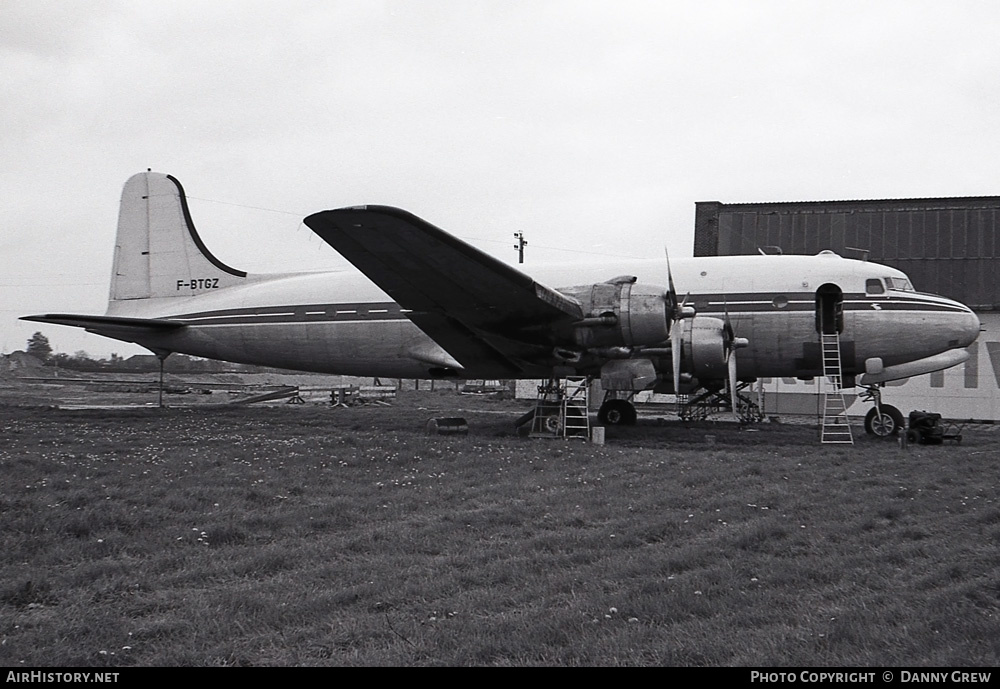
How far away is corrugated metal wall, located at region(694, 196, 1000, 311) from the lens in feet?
88.7

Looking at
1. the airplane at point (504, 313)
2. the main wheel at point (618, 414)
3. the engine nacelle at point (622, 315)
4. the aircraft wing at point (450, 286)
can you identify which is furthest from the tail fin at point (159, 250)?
the engine nacelle at point (622, 315)

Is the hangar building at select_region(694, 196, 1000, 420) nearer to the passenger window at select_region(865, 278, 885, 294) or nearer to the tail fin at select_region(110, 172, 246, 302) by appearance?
the passenger window at select_region(865, 278, 885, 294)

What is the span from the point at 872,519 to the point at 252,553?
16.5ft

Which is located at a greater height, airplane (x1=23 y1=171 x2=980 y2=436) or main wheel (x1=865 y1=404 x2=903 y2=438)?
airplane (x1=23 y1=171 x2=980 y2=436)

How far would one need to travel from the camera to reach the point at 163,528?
612 centimetres

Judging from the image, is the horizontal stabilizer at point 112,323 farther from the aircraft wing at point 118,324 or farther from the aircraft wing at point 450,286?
the aircraft wing at point 450,286

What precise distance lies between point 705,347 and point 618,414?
4.56 meters

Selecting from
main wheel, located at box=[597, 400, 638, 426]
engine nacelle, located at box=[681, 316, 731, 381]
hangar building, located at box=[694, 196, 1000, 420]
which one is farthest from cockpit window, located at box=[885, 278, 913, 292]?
hangar building, located at box=[694, 196, 1000, 420]

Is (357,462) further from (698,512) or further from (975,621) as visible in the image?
(975,621)

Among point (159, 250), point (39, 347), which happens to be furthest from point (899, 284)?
point (39, 347)

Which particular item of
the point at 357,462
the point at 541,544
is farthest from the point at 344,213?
the point at 541,544

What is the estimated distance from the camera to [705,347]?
547 inches

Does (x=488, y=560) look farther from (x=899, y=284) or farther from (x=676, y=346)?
(x=899, y=284)

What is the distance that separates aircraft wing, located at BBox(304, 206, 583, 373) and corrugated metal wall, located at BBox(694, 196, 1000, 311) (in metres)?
16.6
